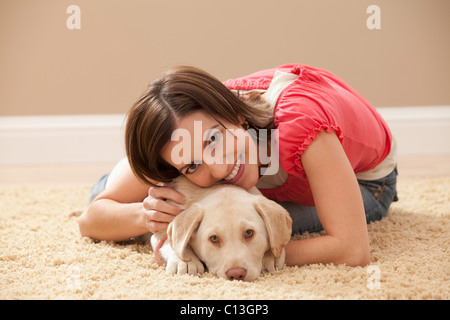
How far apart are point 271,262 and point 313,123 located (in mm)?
459

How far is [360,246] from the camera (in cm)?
156

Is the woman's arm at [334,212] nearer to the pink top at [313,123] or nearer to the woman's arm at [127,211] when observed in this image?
the pink top at [313,123]

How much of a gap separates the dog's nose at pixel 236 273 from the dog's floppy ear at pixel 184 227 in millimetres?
157

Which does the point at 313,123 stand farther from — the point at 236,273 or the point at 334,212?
the point at 236,273

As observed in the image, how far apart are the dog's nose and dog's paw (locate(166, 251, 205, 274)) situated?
0.12 metres

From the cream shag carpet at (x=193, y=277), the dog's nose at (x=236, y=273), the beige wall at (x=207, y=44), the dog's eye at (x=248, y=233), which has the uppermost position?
the beige wall at (x=207, y=44)

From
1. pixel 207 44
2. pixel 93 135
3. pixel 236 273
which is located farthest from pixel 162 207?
pixel 93 135

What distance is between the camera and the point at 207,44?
3.66 metres

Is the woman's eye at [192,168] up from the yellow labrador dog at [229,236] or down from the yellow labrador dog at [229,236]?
up

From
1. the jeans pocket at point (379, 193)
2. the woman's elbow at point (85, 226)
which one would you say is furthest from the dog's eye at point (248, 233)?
the jeans pocket at point (379, 193)

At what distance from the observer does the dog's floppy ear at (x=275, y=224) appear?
1476 mm

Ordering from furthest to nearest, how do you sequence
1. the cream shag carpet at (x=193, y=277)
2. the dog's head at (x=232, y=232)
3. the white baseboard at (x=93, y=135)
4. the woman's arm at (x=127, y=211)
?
1. the white baseboard at (x=93, y=135)
2. the woman's arm at (x=127, y=211)
3. the dog's head at (x=232, y=232)
4. the cream shag carpet at (x=193, y=277)

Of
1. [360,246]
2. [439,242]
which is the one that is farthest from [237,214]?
[439,242]
